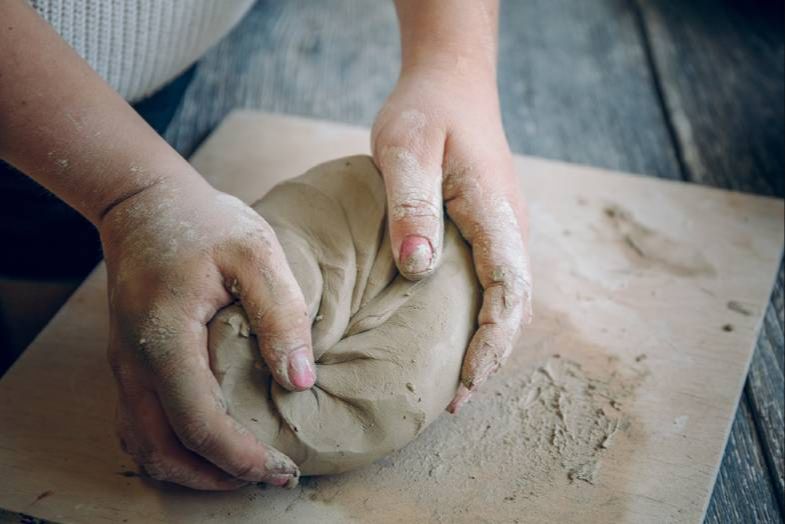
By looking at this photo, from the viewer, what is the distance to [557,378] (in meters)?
1.54

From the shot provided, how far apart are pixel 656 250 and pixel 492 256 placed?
664 mm

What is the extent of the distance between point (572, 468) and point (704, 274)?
2.19ft

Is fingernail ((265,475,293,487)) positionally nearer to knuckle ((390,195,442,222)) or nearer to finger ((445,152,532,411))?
finger ((445,152,532,411))

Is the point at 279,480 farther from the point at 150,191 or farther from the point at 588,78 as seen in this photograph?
the point at 588,78

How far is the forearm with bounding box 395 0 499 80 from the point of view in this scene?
1572mm

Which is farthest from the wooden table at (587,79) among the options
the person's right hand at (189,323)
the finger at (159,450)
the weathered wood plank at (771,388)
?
the finger at (159,450)

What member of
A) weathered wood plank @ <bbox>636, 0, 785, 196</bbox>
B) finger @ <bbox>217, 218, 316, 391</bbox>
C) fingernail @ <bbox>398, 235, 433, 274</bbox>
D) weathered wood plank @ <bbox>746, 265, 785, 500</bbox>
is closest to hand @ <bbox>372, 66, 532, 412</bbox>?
fingernail @ <bbox>398, 235, 433, 274</bbox>

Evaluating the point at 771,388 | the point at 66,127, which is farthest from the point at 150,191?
the point at 771,388

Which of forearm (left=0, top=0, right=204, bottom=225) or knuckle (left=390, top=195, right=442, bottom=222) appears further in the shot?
knuckle (left=390, top=195, right=442, bottom=222)

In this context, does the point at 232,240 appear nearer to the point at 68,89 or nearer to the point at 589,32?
the point at 68,89

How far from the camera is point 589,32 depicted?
9.41 feet

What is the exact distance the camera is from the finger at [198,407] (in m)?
1.15

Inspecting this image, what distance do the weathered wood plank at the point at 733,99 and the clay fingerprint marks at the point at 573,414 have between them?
0.31 meters

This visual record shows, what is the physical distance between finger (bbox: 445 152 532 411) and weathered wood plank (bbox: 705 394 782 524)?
0.48 m
